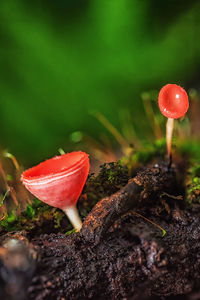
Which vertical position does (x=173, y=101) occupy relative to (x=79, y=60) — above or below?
above

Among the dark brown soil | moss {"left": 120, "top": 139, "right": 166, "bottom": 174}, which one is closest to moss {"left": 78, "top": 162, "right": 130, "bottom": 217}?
the dark brown soil

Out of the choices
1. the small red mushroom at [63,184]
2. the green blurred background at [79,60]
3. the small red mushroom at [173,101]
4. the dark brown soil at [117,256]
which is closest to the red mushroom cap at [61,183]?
the small red mushroom at [63,184]

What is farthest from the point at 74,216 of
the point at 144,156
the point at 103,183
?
the point at 144,156

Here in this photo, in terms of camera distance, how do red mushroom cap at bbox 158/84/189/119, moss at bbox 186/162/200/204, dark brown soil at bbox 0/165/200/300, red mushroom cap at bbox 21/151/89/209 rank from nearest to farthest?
dark brown soil at bbox 0/165/200/300
red mushroom cap at bbox 21/151/89/209
red mushroom cap at bbox 158/84/189/119
moss at bbox 186/162/200/204

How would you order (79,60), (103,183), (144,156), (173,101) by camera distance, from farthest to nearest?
(79,60), (144,156), (103,183), (173,101)

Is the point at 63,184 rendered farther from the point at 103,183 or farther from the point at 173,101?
the point at 173,101

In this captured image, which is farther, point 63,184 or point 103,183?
point 103,183

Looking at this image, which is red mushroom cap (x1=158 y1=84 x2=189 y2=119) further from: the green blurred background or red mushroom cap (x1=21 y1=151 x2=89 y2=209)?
the green blurred background
